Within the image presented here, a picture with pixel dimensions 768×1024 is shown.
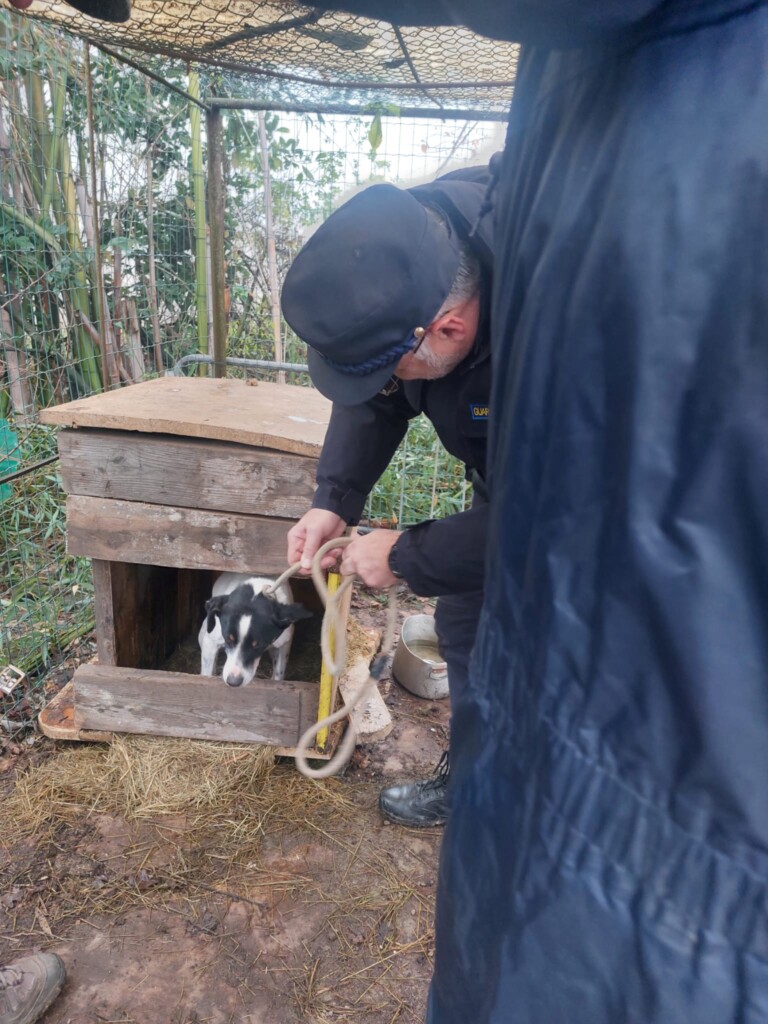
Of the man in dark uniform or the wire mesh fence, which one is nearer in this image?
the man in dark uniform

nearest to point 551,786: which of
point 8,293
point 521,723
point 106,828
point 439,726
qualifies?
point 521,723

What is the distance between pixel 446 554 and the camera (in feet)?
4.36

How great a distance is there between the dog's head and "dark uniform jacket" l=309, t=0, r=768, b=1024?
2326 millimetres

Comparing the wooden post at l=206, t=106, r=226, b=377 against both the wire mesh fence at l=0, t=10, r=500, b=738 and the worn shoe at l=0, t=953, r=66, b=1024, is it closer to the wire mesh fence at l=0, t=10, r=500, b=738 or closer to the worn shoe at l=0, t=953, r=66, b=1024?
the wire mesh fence at l=0, t=10, r=500, b=738

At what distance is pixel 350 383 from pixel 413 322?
19cm

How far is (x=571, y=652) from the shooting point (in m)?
0.59

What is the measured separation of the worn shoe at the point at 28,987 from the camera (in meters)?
1.68

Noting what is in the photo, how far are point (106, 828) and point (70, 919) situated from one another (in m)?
0.37

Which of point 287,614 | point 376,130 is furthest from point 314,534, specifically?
point 376,130

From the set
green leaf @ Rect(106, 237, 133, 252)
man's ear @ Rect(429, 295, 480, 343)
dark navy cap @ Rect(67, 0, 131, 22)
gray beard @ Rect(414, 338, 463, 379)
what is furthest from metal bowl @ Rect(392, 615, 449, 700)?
green leaf @ Rect(106, 237, 133, 252)

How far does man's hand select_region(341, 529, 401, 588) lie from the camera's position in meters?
1.49

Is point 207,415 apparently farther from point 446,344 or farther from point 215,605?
point 446,344

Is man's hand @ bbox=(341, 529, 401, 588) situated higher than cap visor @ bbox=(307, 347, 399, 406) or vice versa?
cap visor @ bbox=(307, 347, 399, 406)

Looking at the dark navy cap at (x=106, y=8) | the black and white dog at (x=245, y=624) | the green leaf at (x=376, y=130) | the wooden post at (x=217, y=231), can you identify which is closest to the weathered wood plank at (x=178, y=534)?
the black and white dog at (x=245, y=624)
